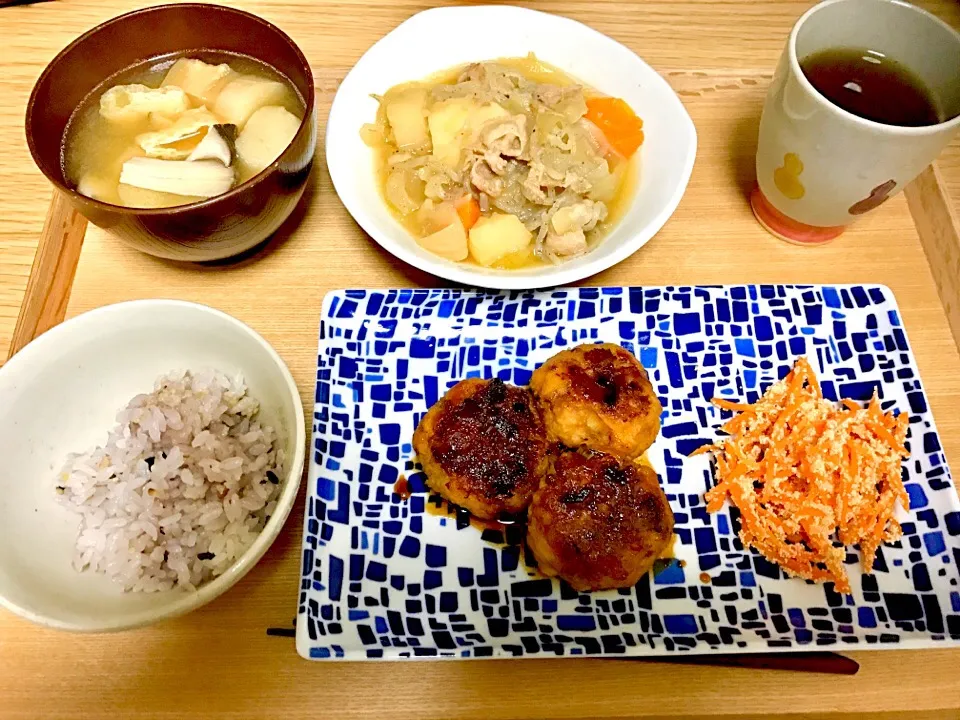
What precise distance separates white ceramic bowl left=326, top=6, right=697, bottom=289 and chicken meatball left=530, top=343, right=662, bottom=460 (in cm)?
22

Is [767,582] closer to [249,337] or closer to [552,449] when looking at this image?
[552,449]

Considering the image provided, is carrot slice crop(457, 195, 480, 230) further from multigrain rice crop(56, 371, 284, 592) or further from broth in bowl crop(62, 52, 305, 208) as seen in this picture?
multigrain rice crop(56, 371, 284, 592)

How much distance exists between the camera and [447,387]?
5.30 ft

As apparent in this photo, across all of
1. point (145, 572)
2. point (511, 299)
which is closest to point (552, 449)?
point (511, 299)

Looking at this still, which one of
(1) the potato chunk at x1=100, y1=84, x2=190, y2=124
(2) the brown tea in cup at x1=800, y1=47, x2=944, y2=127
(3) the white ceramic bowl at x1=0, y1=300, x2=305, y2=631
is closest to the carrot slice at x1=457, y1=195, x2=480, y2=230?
(3) the white ceramic bowl at x1=0, y1=300, x2=305, y2=631

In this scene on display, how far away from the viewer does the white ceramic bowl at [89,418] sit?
1.16 m

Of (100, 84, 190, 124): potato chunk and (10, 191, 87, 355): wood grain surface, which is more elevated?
(100, 84, 190, 124): potato chunk

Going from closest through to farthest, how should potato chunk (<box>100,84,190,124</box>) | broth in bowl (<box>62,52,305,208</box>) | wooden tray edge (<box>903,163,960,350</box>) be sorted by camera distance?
broth in bowl (<box>62,52,305,208</box>)
potato chunk (<box>100,84,190,124</box>)
wooden tray edge (<box>903,163,960,350</box>)

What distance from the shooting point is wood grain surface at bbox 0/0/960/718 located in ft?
4.25

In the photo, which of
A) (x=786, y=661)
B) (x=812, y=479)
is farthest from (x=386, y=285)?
(x=786, y=661)

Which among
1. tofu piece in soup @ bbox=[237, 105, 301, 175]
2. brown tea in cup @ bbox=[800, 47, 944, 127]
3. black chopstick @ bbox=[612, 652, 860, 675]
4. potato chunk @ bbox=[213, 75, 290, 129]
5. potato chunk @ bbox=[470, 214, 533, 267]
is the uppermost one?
brown tea in cup @ bbox=[800, 47, 944, 127]

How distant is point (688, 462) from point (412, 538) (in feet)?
2.16

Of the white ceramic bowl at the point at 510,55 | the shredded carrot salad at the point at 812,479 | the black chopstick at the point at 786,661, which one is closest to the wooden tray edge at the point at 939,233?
the shredded carrot salad at the point at 812,479

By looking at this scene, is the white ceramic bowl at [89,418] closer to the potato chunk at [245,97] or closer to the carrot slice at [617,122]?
A: the potato chunk at [245,97]
